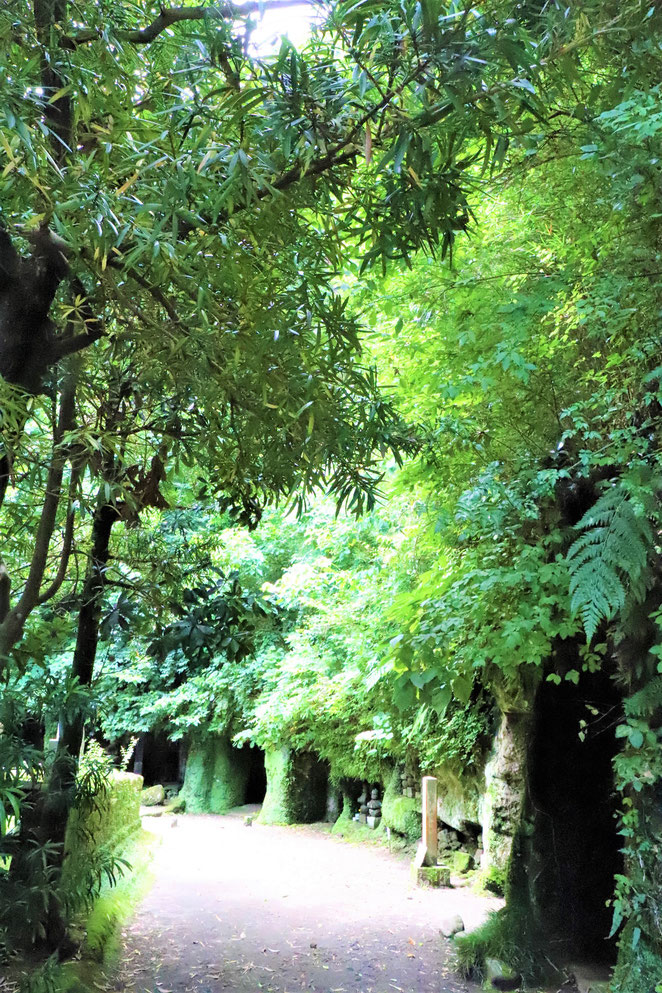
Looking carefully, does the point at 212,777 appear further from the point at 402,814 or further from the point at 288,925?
the point at 288,925

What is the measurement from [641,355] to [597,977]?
3.53 m

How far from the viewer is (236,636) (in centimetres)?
387

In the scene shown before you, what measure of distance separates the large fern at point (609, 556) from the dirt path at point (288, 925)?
10.6ft

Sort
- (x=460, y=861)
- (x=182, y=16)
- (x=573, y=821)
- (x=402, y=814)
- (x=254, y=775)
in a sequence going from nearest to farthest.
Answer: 1. (x=182, y=16)
2. (x=573, y=821)
3. (x=460, y=861)
4. (x=402, y=814)
5. (x=254, y=775)

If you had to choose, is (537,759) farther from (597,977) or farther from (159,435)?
(159,435)

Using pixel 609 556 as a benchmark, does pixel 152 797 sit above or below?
below

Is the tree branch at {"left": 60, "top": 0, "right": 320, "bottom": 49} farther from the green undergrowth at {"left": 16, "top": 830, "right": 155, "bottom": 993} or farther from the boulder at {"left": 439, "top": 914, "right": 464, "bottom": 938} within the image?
the boulder at {"left": 439, "top": 914, "right": 464, "bottom": 938}

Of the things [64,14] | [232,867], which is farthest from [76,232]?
[232,867]

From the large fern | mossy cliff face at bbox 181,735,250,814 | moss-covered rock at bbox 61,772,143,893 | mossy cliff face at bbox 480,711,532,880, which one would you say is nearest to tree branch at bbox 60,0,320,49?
the large fern

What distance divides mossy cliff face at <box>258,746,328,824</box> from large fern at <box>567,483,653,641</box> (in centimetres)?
920

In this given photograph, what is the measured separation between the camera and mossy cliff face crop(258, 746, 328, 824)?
1105 cm

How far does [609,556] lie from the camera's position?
Result: 2678 mm

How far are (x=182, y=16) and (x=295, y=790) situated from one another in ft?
35.8

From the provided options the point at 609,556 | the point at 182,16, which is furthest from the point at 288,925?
the point at 182,16
